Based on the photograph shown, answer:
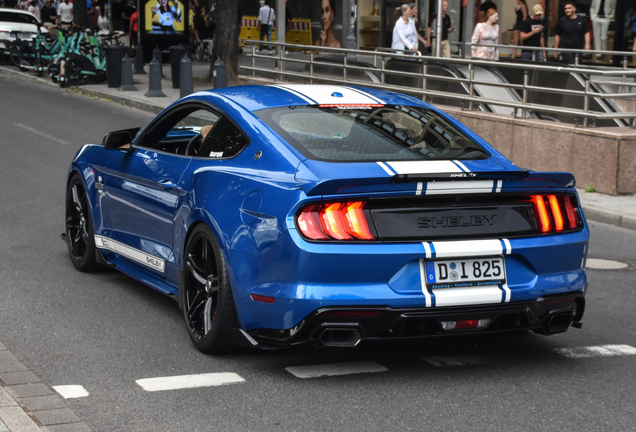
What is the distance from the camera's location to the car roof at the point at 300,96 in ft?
18.6

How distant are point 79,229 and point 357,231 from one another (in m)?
3.51

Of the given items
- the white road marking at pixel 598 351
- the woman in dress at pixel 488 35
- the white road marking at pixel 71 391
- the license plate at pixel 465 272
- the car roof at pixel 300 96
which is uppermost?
the woman in dress at pixel 488 35

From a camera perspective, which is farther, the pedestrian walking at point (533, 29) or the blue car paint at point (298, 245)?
the pedestrian walking at point (533, 29)

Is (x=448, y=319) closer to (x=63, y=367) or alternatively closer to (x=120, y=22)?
(x=63, y=367)

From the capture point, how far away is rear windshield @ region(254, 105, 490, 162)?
5148 mm

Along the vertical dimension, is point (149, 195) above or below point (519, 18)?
below

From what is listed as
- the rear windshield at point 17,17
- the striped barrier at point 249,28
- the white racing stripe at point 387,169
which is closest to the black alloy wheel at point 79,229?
the white racing stripe at point 387,169

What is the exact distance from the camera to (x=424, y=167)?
481cm

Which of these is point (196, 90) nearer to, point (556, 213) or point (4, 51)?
point (4, 51)

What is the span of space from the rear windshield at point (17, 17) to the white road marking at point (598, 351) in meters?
30.9

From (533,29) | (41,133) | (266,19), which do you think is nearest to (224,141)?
(41,133)

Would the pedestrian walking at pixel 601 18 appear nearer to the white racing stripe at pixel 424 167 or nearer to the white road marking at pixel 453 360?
the white road marking at pixel 453 360

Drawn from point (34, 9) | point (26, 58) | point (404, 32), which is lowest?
point (26, 58)

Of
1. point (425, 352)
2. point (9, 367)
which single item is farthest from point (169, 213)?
point (425, 352)
